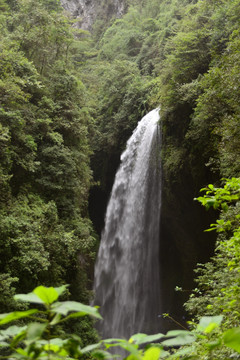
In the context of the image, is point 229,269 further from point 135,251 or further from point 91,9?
point 91,9

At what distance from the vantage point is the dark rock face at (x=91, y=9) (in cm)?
2964

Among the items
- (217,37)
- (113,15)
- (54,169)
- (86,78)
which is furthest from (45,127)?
(113,15)

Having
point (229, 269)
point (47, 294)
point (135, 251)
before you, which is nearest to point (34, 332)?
point (47, 294)

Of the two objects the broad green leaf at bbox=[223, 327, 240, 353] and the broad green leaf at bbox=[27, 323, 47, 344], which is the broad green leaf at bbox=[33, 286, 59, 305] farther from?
the broad green leaf at bbox=[223, 327, 240, 353]

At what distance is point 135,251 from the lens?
39.4ft

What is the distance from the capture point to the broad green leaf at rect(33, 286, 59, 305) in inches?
24.8

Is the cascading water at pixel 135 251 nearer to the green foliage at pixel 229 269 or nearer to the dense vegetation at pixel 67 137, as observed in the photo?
the dense vegetation at pixel 67 137

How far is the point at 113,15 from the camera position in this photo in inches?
1153

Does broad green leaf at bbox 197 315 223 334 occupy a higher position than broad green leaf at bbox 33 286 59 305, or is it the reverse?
broad green leaf at bbox 33 286 59 305

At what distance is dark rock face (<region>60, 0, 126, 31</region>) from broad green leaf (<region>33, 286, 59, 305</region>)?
32770 mm

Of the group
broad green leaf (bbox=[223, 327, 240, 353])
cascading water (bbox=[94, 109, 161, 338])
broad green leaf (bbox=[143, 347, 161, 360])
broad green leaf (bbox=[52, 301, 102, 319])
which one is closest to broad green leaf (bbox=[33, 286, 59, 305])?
broad green leaf (bbox=[52, 301, 102, 319])

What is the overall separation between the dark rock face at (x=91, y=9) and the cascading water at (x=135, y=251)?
2225 centimetres

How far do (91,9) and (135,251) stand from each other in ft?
96.9

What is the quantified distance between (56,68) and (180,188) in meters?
6.90
